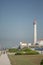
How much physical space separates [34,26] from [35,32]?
4.24 metres

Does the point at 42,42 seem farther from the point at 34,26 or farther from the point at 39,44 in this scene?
the point at 34,26

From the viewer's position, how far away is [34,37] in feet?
292

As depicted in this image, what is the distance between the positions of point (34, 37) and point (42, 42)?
20.4ft

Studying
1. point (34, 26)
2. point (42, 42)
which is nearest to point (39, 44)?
point (42, 42)

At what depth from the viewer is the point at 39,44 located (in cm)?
9200

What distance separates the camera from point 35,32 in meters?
88.9

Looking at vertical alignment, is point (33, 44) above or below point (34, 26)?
below

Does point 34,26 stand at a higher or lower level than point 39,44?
higher

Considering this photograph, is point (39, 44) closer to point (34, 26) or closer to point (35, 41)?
point (35, 41)

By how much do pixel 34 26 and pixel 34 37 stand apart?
19.8ft

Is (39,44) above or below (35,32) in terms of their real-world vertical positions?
below

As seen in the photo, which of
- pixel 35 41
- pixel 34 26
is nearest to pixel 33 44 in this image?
pixel 35 41

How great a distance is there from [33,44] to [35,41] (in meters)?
1.79

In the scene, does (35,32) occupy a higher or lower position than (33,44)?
higher
